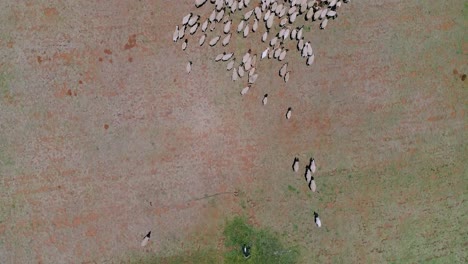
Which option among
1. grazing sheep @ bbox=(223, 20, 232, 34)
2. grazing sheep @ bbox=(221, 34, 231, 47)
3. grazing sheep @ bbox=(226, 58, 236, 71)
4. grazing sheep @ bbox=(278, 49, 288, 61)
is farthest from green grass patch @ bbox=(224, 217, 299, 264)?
grazing sheep @ bbox=(223, 20, 232, 34)

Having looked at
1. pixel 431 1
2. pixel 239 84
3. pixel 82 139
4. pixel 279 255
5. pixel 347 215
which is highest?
pixel 431 1

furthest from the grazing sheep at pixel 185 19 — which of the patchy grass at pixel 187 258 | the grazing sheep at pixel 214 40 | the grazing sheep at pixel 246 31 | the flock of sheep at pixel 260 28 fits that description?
the patchy grass at pixel 187 258

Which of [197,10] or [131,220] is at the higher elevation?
[197,10]

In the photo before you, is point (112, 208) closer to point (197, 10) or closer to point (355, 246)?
point (197, 10)

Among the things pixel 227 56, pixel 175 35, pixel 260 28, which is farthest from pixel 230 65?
pixel 175 35

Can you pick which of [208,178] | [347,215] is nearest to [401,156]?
[347,215]

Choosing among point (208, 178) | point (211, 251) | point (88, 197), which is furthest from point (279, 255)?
point (88, 197)
